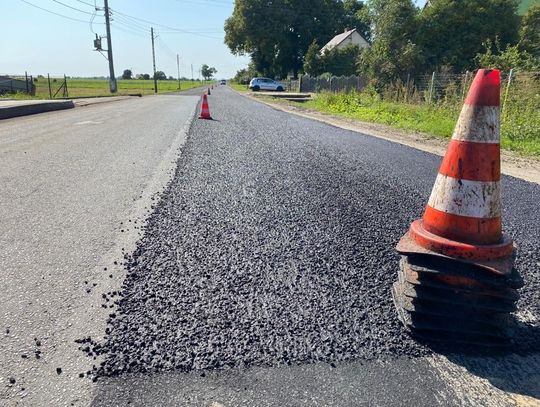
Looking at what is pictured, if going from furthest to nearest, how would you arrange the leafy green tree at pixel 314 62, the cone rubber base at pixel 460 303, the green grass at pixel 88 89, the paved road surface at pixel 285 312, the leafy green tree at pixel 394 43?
the leafy green tree at pixel 314 62, the green grass at pixel 88 89, the leafy green tree at pixel 394 43, the cone rubber base at pixel 460 303, the paved road surface at pixel 285 312

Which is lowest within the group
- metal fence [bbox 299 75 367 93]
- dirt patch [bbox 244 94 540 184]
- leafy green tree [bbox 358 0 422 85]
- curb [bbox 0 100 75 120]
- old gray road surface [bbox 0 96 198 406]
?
old gray road surface [bbox 0 96 198 406]

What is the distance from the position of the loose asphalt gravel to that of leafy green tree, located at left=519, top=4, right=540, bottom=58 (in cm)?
2200

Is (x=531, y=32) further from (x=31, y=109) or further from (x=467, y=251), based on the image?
(x=467, y=251)

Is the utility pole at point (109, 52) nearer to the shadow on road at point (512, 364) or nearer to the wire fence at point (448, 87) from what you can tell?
the wire fence at point (448, 87)

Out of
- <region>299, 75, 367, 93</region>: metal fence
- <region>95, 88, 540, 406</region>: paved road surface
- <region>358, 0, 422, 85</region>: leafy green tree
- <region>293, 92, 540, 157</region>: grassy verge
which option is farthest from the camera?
<region>299, 75, 367, 93</region>: metal fence

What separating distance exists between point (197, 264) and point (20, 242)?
154cm

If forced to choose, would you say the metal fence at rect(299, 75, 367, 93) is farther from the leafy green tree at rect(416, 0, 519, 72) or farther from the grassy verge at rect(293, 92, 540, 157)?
the grassy verge at rect(293, 92, 540, 157)

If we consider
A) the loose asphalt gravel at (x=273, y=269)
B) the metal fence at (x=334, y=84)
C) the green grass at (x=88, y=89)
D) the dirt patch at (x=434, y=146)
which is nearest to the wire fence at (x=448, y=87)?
the metal fence at (x=334, y=84)

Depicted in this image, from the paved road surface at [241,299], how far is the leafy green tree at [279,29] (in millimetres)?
52786

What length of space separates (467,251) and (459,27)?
26.1 m

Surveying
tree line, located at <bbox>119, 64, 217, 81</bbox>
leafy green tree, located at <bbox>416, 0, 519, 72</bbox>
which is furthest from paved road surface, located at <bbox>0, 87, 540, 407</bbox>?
tree line, located at <bbox>119, 64, 217, 81</bbox>

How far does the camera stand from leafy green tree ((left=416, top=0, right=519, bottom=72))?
2247 centimetres

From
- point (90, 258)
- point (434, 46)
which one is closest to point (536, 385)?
point (90, 258)

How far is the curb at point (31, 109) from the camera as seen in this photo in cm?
1239
